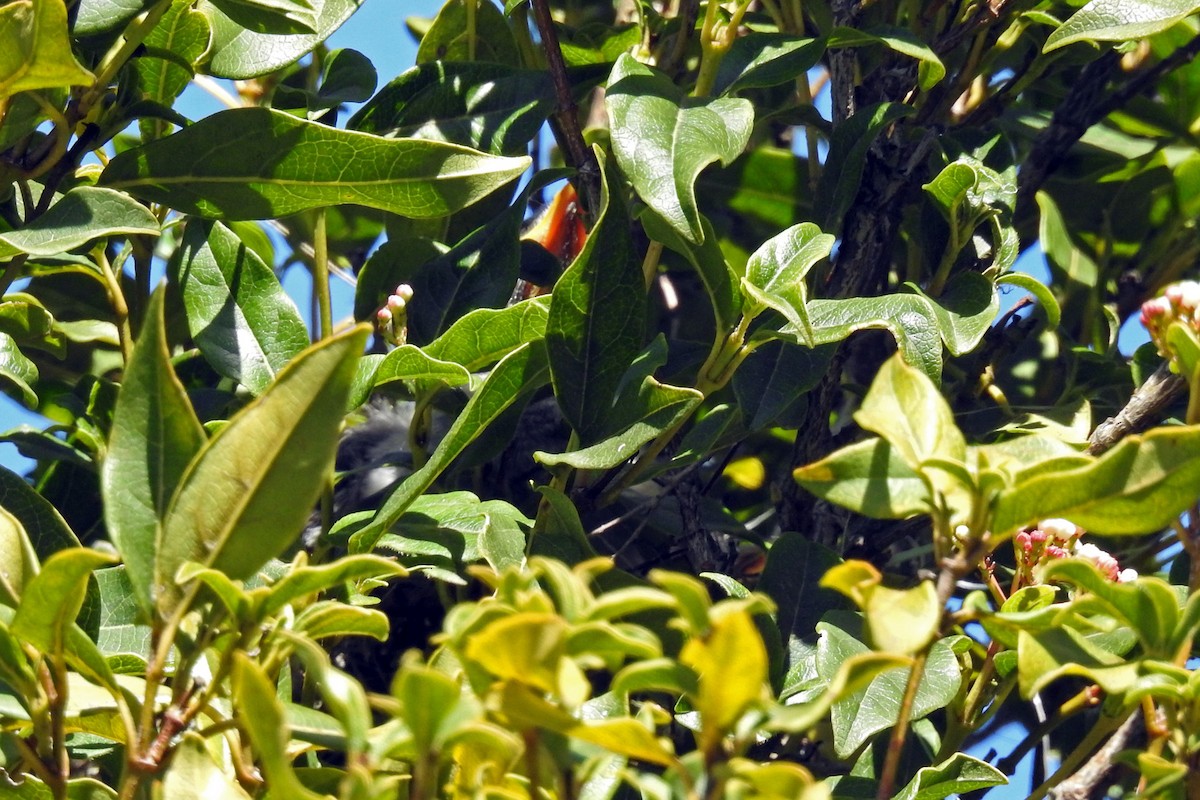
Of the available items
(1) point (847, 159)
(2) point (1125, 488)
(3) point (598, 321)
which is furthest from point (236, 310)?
(2) point (1125, 488)

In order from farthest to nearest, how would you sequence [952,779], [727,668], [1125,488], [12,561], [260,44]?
[260,44] < [952,779] < [12,561] < [1125,488] < [727,668]

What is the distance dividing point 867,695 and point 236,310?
0.62 metres

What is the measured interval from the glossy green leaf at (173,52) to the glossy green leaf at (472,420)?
401mm

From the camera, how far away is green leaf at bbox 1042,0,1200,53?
1092mm

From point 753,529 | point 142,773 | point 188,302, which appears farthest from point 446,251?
point 142,773

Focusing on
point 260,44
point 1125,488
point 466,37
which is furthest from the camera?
point 466,37

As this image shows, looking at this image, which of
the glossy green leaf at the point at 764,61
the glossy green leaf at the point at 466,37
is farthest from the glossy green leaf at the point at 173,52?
the glossy green leaf at the point at 764,61

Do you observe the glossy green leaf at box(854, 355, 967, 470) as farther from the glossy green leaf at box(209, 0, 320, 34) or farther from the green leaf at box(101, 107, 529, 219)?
the glossy green leaf at box(209, 0, 320, 34)

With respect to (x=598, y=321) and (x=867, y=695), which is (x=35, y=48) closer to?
(x=598, y=321)

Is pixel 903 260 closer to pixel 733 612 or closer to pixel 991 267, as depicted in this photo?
pixel 991 267

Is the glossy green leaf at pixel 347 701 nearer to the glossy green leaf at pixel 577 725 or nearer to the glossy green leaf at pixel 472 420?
the glossy green leaf at pixel 577 725

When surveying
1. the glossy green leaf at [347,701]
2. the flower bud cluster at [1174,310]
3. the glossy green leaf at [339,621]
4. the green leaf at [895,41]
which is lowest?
the glossy green leaf at [339,621]

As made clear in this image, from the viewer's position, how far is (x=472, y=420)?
97 centimetres

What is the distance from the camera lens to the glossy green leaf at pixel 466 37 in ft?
4.73
